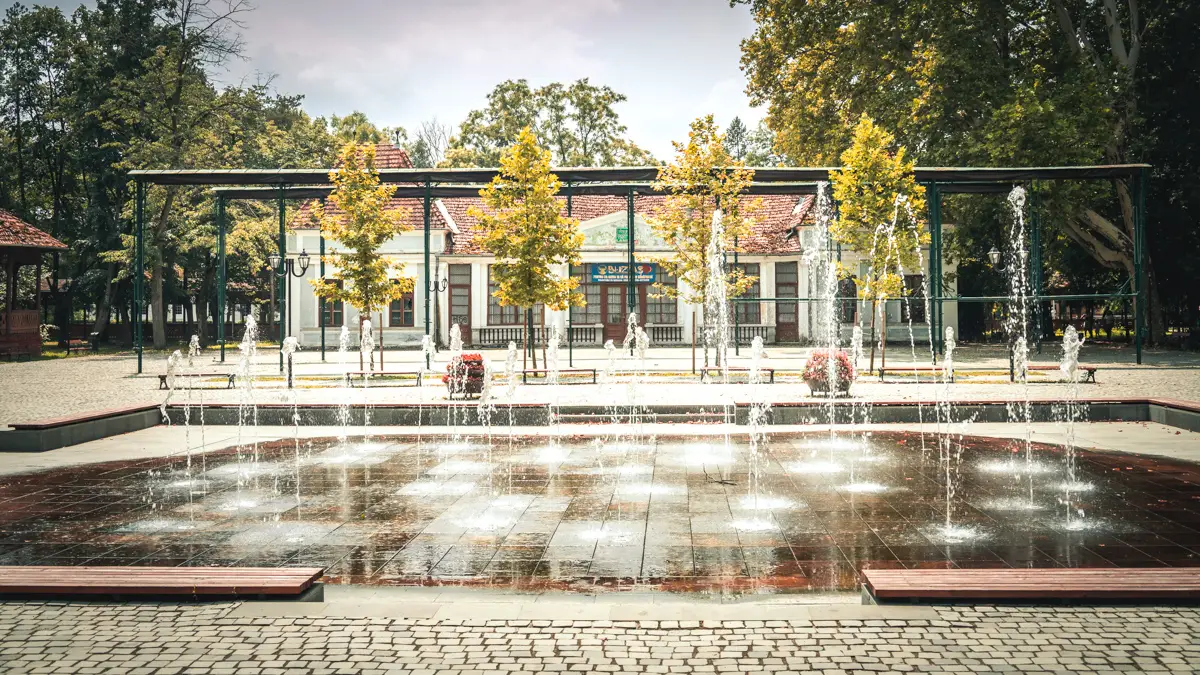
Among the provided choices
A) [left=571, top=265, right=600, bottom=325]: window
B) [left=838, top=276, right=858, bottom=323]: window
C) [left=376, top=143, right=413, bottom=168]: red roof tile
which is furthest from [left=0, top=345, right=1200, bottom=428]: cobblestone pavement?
[left=376, top=143, right=413, bottom=168]: red roof tile

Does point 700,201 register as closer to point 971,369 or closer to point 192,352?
point 971,369

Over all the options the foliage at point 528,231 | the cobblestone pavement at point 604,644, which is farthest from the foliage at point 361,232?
the cobblestone pavement at point 604,644

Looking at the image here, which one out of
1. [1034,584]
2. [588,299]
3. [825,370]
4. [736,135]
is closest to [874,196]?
[825,370]

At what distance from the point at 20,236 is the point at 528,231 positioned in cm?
2248

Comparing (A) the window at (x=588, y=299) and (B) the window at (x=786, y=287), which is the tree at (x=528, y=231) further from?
(B) the window at (x=786, y=287)

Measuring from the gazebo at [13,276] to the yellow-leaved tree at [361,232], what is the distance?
15641 millimetres

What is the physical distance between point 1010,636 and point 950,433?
8.07 m

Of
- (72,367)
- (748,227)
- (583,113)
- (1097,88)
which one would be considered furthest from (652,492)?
(583,113)

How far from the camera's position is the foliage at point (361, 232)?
71.5 ft

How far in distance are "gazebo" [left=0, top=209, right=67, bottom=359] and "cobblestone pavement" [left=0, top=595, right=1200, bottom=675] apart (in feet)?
102

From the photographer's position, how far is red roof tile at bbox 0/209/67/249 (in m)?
30.6

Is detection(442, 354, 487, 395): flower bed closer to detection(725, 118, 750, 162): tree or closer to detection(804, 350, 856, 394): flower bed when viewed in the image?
detection(804, 350, 856, 394): flower bed

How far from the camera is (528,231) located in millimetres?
20375

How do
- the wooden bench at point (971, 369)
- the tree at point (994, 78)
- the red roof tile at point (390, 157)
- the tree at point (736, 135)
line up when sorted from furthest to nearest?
the tree at point (736, 135) < the red roof tile at point (390, 157) < the tree at point (994, 78) < the wooden bench at point (971, 369)
